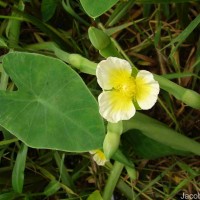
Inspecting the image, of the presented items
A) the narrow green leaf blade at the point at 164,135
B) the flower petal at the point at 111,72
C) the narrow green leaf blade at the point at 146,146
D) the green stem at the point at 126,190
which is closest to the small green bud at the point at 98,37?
the flower petal at the point at 111,72

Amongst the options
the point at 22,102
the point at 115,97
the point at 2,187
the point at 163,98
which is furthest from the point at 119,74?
the point at 2,187

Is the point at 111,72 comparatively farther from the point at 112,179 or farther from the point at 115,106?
the point at 112,179

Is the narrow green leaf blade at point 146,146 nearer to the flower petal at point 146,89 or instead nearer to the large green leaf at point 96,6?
the flower petal at point 146,89

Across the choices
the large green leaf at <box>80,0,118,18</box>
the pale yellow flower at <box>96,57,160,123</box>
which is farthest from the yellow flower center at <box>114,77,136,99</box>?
the large green leaf at <box>80,0,118,18</box>

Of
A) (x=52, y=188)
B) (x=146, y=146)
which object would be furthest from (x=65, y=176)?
(x=146, y=146)

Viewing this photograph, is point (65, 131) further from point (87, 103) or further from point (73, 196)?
point (73, 196)

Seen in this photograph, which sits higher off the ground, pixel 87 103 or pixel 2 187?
pixel 87 103

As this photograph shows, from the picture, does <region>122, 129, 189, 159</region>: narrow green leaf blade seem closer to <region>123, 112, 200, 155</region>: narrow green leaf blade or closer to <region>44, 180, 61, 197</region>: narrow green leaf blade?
<region>123, 112, 200, 155</region>: narrow green leaf blade
